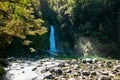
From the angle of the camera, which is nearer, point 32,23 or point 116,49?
point 32,23

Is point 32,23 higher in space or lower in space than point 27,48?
higher

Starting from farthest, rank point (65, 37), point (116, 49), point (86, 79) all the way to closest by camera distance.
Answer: point (65, 37) → point (116, 49) → point (86, 79)

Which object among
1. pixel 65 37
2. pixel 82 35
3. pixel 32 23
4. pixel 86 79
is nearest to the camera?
pixel 32 23

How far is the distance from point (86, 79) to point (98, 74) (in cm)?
127

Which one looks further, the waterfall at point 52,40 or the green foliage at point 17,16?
the waterfall at point 52,40

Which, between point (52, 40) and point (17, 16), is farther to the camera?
point (52, 40)

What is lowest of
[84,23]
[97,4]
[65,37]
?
[65,37]

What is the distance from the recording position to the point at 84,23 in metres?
45.2

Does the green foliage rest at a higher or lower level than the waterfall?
higher

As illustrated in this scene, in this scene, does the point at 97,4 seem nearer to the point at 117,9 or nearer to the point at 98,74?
the point at 117,9

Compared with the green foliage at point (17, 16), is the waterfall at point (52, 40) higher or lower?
lower

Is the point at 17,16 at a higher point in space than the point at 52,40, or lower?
higher

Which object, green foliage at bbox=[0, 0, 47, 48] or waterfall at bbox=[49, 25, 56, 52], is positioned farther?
waterfall at bbox=[49, 25, 56, 52]

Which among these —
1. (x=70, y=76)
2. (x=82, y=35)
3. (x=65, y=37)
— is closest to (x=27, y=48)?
(x=82, y=35)
